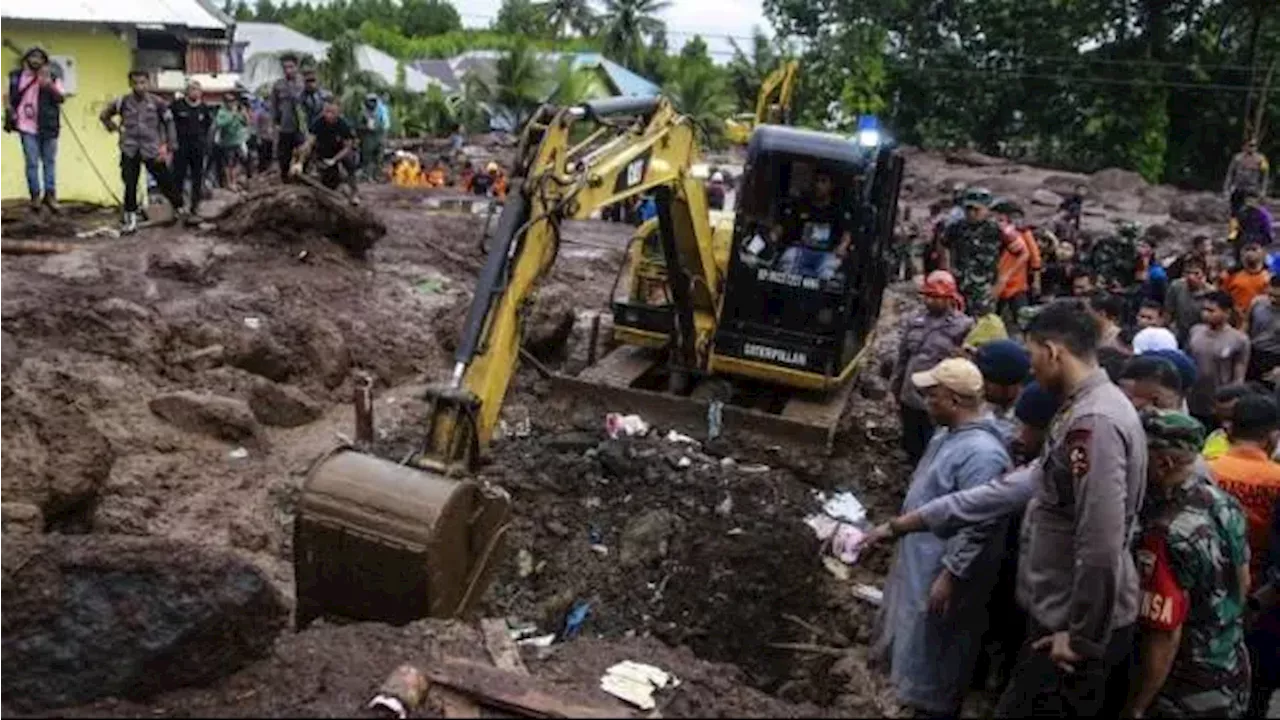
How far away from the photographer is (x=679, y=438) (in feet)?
31.1

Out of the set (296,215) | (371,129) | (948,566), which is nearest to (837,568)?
(948,566)

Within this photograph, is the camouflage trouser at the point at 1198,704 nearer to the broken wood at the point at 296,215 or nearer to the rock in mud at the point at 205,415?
the rock in mud at the point at 205,415

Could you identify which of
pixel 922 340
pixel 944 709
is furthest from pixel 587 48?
pixel 944 709

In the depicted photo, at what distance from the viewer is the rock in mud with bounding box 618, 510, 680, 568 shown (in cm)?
741

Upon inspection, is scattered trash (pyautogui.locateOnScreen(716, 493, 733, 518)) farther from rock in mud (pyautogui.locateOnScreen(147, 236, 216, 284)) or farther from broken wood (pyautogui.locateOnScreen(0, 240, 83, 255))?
broken wood (pyautogui.locateOnScreen(0, 240, 83, 255))

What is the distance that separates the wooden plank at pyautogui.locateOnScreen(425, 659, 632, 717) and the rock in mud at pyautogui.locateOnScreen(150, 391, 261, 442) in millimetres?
5263

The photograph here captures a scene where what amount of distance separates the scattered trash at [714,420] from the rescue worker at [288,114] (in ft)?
18.7

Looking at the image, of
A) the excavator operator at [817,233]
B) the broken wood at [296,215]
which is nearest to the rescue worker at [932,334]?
the excavator operator at [817,233]

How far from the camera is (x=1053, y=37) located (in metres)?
35.2

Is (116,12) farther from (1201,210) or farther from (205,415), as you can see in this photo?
(1201,210)

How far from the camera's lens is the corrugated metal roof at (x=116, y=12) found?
13352 mm

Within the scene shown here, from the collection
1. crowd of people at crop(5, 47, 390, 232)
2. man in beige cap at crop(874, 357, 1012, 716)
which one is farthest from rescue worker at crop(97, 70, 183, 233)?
man in beige cap at crop(874, 357, 1012, 716)

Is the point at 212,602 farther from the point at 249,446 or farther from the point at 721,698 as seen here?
the point at 249,446

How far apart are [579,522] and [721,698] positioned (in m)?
3.70
